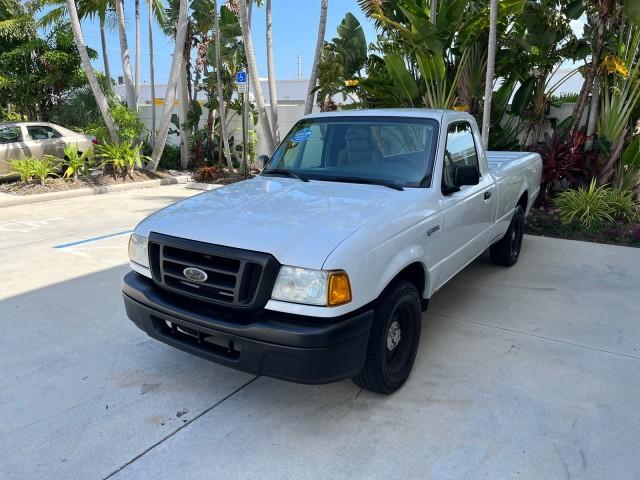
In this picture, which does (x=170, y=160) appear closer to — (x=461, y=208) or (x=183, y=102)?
(x=183, y=102)

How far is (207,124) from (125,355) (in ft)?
38.9

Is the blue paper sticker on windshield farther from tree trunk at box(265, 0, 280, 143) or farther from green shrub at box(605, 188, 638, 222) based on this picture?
tree trunk at box(265, 0, 280, 143)

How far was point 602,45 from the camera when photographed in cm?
823

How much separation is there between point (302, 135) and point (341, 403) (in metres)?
2.37

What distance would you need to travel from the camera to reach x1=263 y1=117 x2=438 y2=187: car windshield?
3832mm

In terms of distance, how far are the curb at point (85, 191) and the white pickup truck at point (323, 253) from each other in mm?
8261

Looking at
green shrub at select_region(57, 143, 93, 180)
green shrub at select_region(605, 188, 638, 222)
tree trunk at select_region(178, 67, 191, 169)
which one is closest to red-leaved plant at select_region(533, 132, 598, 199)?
green shrub at select_region(605, 188, 638, 222)

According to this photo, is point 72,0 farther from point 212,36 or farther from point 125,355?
point 125,355

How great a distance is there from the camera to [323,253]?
2.64m

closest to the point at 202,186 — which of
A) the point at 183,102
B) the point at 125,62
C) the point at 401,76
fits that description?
the point at 183,102

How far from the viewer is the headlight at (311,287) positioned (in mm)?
2609

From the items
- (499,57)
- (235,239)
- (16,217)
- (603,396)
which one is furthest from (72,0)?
(603,396)

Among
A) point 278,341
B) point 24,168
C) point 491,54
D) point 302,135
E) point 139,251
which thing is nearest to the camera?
point 278,341

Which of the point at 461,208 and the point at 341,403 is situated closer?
the point at 341,403
